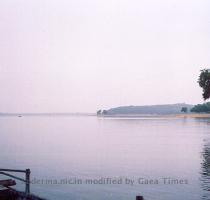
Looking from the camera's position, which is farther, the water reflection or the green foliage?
the green foliage

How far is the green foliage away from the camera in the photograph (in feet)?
482

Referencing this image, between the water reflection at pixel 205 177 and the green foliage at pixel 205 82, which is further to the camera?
the green foliage at pixel 205 82

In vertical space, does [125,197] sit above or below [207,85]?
below

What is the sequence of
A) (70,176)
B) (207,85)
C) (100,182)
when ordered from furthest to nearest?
(207,85) < (70,176) < (100,182)

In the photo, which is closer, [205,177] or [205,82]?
[205,177]

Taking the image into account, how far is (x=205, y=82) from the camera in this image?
493 ft

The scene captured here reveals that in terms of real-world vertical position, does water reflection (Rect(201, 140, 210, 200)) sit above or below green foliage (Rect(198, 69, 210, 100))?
below

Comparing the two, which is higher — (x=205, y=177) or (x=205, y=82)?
(x=205, y=82)

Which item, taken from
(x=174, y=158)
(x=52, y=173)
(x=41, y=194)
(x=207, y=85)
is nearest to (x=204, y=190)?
(x=41, y=194)

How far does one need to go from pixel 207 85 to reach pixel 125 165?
346 feet

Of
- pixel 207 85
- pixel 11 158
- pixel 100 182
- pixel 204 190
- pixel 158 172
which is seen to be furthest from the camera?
pixel 207 85

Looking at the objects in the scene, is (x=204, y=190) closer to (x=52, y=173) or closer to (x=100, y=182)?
(x=100, y=182)

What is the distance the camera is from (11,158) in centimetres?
5950

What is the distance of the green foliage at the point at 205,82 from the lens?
147000 millimetres
